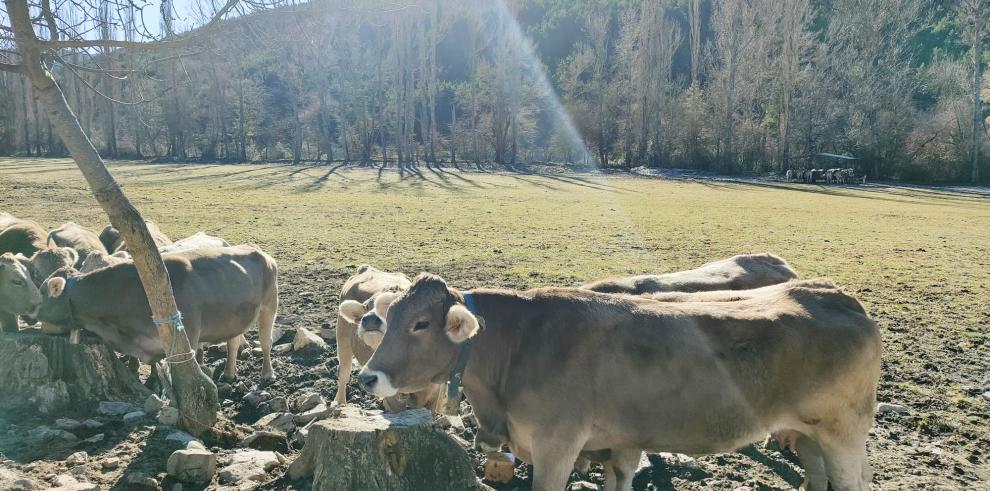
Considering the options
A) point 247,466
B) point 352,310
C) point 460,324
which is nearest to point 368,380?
point 460,324

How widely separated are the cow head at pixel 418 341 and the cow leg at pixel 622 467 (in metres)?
1.54

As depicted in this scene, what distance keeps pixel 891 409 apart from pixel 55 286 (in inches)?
363

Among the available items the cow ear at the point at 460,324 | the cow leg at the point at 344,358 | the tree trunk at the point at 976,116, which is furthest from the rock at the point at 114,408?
the tree trunk at the point at 976,116

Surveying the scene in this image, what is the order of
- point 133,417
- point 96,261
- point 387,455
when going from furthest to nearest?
point 96,261 < point 133,417 < point 387,455

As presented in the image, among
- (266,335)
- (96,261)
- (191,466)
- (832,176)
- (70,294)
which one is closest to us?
(191,466)

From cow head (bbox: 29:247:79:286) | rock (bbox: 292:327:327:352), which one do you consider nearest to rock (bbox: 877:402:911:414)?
rock (bbox: 292:327:327:352)

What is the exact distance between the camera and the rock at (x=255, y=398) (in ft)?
26.2

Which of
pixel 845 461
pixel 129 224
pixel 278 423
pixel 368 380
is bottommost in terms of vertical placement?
pixel 278 423

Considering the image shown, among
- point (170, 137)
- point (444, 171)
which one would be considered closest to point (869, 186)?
point (444, 171)

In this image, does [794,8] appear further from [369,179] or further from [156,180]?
[156,180]

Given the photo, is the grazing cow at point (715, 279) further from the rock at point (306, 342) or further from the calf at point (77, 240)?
the calf at point (77, 240)

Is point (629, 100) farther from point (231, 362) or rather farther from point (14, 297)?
point (14, 297)

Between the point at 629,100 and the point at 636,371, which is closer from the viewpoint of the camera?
the point at 636,371

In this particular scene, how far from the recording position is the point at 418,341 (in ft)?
17.1
